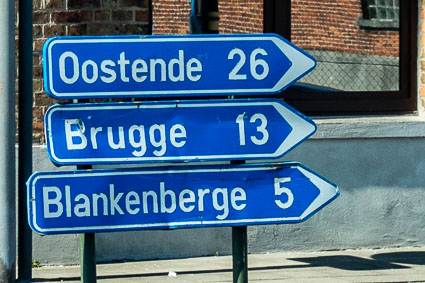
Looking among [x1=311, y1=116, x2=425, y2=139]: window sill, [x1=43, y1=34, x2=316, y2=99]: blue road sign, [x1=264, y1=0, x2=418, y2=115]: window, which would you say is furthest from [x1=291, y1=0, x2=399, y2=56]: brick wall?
[x1=43, y1=34, x2=316, y2=99]: blue road sign

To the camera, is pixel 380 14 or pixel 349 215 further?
pixel 380 14

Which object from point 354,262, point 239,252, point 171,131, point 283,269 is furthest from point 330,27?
point 171,131

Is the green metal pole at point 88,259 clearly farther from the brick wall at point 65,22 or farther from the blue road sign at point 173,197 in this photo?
the brick wall at point 65,22

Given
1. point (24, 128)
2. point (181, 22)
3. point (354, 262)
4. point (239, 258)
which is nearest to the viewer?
point (239, 258)

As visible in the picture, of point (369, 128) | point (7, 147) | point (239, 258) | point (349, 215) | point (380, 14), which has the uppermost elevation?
point (380, 14)

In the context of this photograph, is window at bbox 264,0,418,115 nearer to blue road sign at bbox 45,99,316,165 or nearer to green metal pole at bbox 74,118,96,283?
blue road sign at bbox 45,99,316,165

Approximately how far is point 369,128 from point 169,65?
444 centimetres

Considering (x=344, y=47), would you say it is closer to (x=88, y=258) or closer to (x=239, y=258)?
(x=239, y=258)

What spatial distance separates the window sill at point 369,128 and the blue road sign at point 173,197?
3.98 metres

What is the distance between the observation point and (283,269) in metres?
7.69

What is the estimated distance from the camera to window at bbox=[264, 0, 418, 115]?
873 cm

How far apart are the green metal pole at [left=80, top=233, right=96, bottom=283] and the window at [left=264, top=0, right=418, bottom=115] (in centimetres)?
458

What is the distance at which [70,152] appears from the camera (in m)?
4.24

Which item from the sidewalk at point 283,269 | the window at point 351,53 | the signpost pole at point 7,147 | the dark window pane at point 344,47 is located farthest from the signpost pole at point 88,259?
the dark window pane at point 344,47
